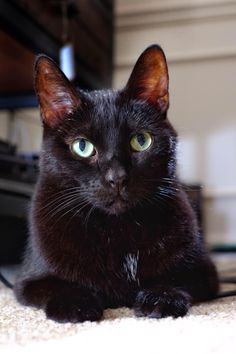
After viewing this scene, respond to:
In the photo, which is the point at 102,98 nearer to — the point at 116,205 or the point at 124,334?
the point at 116,205

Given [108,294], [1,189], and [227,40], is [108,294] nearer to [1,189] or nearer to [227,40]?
[1,189]

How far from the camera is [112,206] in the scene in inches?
29.6

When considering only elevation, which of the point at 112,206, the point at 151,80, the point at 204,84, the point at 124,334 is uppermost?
the point at 204,84

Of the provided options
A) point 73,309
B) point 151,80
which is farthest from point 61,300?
point 151,80

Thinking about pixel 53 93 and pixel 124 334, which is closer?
pixel 124 334

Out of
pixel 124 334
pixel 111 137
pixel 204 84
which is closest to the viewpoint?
pixel 124 334

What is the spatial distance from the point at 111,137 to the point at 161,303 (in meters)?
0.25

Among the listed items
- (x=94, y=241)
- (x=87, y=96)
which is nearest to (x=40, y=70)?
(x=87, y=96)

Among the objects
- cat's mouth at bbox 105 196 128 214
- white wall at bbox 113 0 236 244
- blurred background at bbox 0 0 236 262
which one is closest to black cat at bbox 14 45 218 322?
cat's mouth at bbox 105 196 128 214

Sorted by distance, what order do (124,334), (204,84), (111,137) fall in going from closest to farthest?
(124,334) < (111,137) < (204,84)

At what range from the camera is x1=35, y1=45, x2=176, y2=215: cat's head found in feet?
2.43

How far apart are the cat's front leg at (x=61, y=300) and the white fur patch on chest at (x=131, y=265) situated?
7 cm

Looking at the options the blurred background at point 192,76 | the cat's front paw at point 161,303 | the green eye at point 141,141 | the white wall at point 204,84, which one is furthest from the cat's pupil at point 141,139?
the white wall at point 204,84

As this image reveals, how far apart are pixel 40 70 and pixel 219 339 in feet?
1.61
